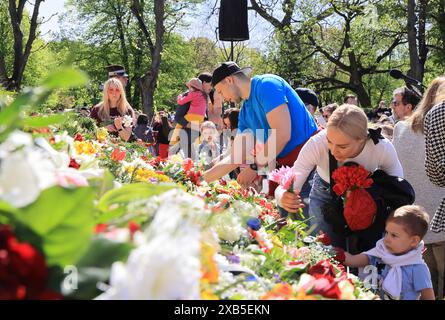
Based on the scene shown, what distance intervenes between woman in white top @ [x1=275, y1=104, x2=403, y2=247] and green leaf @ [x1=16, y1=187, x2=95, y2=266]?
2023 millimetres

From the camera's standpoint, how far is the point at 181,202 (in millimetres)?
815

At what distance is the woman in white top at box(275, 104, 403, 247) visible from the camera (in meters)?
2.88

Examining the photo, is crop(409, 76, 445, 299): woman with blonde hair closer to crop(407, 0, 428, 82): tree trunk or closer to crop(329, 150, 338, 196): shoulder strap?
crop(329, 150, 338, 196): shoulder strap

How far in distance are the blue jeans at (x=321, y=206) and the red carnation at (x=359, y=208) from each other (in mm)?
211

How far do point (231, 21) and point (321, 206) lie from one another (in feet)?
21.5

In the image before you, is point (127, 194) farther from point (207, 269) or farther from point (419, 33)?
point (419, 33)

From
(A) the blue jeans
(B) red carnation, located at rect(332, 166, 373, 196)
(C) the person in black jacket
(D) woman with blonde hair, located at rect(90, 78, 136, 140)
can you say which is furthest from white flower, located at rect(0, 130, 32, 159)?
(C) the person in black jacket

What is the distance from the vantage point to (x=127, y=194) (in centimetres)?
87

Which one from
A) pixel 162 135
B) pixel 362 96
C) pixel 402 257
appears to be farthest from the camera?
pixel 362 96

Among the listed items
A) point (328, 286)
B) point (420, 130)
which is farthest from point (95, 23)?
point (328, 286)

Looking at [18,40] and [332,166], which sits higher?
[18,40]

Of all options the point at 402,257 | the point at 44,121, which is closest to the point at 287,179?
the point at 402,257

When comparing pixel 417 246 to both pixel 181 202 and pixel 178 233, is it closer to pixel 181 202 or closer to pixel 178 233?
pixel 181 202

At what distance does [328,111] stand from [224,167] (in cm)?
442
